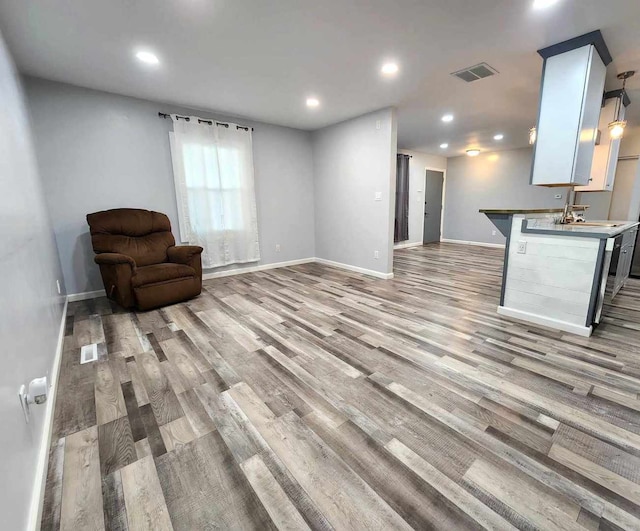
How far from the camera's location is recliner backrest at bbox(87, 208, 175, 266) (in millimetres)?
3246

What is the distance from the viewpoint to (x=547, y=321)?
2.60m

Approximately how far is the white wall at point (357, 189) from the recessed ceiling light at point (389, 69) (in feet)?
3.39

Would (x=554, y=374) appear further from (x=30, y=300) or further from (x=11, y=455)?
(x=30, y=300)

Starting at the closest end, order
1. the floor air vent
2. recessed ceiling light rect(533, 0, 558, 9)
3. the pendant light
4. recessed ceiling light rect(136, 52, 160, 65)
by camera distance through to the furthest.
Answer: recessed ceiling light rect(533, 0, 558, 9) < the floor air vent < recessed ceiling light rect(136, 52, 160, 65) < the pendant light

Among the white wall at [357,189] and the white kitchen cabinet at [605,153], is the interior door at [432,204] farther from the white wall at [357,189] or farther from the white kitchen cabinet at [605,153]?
the white kitchen cabinet at [605,153]

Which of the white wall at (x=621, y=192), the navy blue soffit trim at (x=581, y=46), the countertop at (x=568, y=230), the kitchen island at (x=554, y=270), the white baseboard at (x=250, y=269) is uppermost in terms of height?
the navy blue soffit trim at (x=581, y=46)

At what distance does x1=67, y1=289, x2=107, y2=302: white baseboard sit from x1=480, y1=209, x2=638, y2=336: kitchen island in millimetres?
4573

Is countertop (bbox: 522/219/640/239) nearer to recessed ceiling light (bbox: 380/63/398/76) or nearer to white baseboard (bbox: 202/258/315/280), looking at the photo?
recessed ceiling light (bbox: 380/63/398/76)

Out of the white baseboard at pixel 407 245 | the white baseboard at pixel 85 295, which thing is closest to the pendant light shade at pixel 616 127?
the white baseboard at pixel 407 245

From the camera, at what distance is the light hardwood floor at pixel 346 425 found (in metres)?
1.08

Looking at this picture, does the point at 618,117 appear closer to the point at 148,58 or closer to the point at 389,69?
the point at 389,69

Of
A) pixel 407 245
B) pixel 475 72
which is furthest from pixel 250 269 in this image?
pixel 407 245

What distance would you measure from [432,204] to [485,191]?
1290 millimetres

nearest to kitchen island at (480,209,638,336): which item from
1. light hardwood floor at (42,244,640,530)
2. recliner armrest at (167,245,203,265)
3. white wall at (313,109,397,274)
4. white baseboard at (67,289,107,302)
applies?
light hardwood floor at (42,244,640,530)
